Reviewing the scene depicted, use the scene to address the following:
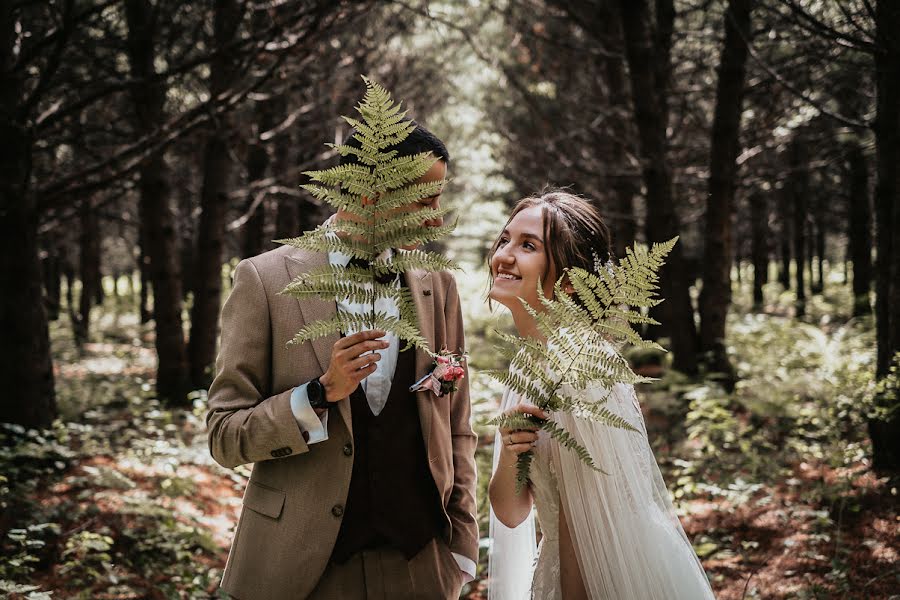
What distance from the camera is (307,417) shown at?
81.1 inches

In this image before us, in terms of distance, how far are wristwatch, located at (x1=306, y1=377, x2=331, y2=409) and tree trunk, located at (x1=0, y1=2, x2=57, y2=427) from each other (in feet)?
15.5

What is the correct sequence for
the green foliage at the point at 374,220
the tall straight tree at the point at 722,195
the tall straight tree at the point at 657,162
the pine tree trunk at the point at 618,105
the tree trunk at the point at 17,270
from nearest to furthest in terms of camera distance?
the green foliage at the point at 374,220
the tree trunk at the point at 17,270
the tall straight tree at the point at 722,195
the tall straight tree at the point at 657,162
the pine tree trunk at the point at 618,105

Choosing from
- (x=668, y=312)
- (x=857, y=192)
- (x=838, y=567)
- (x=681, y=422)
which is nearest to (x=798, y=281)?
(x=857, y=192)

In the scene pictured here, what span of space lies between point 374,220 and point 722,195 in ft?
27.1

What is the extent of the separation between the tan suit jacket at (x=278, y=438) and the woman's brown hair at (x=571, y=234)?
0.61 metres

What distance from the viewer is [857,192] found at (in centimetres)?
1560

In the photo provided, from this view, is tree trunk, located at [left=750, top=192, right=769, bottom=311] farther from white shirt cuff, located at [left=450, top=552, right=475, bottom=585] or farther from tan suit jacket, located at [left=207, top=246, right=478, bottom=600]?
tan suit jacket, located at [left=207, top=246, right=478, bottom=600]

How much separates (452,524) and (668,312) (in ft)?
26.0

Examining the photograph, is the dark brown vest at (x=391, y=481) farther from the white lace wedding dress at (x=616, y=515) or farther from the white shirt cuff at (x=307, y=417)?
the white lace wedding dress at (x=616, y=515)

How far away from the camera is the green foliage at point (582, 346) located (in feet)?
5.85

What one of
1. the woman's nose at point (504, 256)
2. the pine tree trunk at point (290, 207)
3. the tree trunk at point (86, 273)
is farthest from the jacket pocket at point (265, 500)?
the tree trunk at point (86, 273)

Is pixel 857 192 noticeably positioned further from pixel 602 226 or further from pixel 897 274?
pixel 602 226

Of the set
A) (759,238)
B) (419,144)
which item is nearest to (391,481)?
(419,144)

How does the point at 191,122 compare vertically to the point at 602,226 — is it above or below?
above
